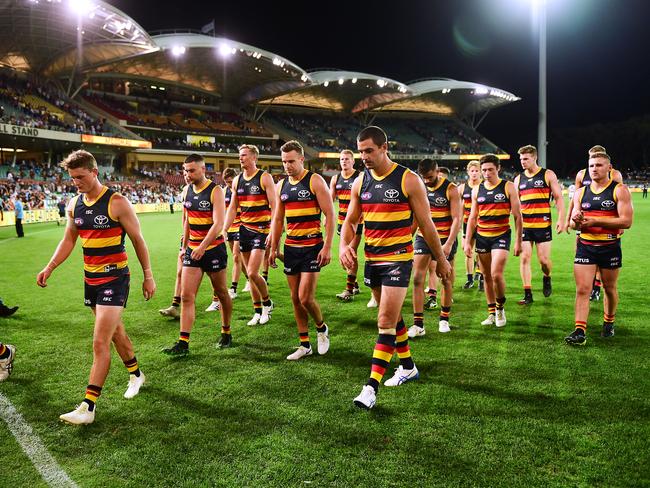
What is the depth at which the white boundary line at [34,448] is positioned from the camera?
9.96ft

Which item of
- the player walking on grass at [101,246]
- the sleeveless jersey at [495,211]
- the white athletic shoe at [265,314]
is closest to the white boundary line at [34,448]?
the player walking on grass at [101,246]

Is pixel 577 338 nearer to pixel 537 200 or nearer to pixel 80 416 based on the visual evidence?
pixel 537 200

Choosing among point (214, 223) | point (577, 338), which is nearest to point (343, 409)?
point (214, 223)

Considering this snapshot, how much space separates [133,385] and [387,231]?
105 inches

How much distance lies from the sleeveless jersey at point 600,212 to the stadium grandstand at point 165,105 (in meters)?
29.5

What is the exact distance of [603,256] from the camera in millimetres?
5414

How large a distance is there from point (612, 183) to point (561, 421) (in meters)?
3.16

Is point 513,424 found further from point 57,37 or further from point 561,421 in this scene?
point 57,37

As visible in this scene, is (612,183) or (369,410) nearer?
(369,410)

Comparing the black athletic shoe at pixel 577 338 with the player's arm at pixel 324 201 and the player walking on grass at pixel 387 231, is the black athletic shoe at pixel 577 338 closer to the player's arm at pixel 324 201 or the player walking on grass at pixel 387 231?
the player walking on grass at pixel 387 231

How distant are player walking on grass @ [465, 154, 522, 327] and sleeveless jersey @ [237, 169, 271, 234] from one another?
2.89m

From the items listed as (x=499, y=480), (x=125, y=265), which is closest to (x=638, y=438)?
(x=499, y=480)

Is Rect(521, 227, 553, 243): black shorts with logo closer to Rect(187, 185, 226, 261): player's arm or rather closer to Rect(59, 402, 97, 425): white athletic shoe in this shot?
Rect(187, 185, 226, 261): player's arm

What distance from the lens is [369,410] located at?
12.8ft
